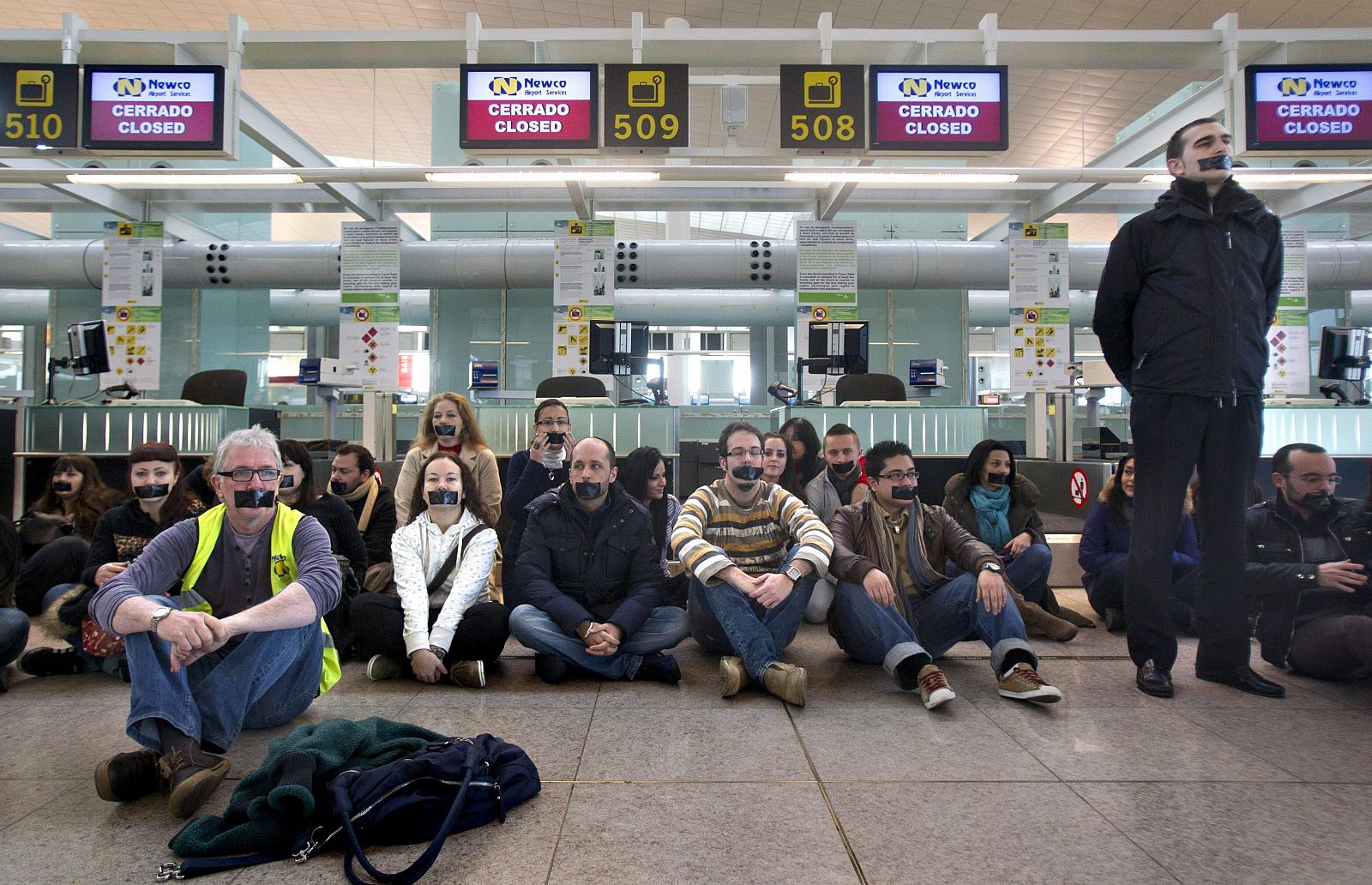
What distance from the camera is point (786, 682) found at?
8.77 ft

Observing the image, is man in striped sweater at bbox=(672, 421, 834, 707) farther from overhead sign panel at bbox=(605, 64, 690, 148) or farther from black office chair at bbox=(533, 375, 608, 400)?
black office chair at bbox=(533, 375, 608, 400)

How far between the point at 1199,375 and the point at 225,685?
3181 mm

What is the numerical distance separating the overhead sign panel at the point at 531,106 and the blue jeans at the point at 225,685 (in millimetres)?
4074

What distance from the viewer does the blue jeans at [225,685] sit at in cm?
198

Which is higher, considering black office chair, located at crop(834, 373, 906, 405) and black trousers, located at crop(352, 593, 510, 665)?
black office chair, located at crop(834, 373, 906, 405)

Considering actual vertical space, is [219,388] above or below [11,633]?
above

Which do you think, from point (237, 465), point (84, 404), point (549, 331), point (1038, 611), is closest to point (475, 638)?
point (237, 465)

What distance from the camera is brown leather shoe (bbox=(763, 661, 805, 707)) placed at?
8.67 ft

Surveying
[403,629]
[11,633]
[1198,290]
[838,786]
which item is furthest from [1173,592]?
[11,633]

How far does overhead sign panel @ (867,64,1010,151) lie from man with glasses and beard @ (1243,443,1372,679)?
129 inches

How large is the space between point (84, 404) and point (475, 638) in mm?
5433

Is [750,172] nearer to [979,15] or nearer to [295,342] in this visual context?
[979,15]

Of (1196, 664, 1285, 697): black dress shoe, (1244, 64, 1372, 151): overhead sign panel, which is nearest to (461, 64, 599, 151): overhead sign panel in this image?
(1244, 64, 1372, 151): overhead sign panel

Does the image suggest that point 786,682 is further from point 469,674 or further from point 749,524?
point 469,674
